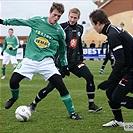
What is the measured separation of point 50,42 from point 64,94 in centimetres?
104

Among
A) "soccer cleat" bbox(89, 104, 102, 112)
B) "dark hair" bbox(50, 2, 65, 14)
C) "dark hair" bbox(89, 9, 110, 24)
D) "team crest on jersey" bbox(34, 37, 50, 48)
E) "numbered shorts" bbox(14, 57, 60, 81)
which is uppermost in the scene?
"dark hair" bbox(50, 2, 65, 14)

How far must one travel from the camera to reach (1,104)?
32.3ft

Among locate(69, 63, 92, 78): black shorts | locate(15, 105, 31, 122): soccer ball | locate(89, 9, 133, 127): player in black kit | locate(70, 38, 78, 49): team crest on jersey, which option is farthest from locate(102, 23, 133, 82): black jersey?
locate(70, 38, 78, 49): team crest on jersey

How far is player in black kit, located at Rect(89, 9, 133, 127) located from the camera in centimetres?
645

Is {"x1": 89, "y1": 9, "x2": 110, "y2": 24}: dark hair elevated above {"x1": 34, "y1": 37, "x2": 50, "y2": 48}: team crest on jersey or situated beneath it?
elevated above

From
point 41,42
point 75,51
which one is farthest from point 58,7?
point 75,51

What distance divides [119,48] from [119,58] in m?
0.16

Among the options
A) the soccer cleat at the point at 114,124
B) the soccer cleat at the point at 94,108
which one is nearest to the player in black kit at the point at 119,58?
the soccer cleat at the point at 114,124

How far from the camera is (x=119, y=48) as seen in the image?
21.1 feet

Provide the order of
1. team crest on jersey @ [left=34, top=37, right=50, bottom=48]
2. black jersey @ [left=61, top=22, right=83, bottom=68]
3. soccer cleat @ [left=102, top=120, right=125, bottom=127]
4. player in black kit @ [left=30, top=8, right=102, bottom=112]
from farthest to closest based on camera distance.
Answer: black jersey @ [left=61, top=22, right=83, bottom=68] → player in black kit @ [left=30, top=8, right=102, bottom=112] → team crest on jersey @ [left=34, top=37, right=50, bottom=48] → soccer cleat @ [left=102, top=120, right=125, bottom=127]

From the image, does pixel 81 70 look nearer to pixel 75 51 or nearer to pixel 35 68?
pixel 75 51

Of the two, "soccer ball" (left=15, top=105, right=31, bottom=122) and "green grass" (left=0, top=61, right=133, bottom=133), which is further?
"soccer ball" (left=15, top=105, right=31, bottom=122)

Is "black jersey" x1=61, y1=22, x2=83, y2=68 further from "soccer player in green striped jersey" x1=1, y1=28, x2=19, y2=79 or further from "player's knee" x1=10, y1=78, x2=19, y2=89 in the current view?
"soccer player in green striped jersey" x1=1, y1=28, x2=19, y2=79

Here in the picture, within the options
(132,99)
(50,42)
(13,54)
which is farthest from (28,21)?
(13,54)
